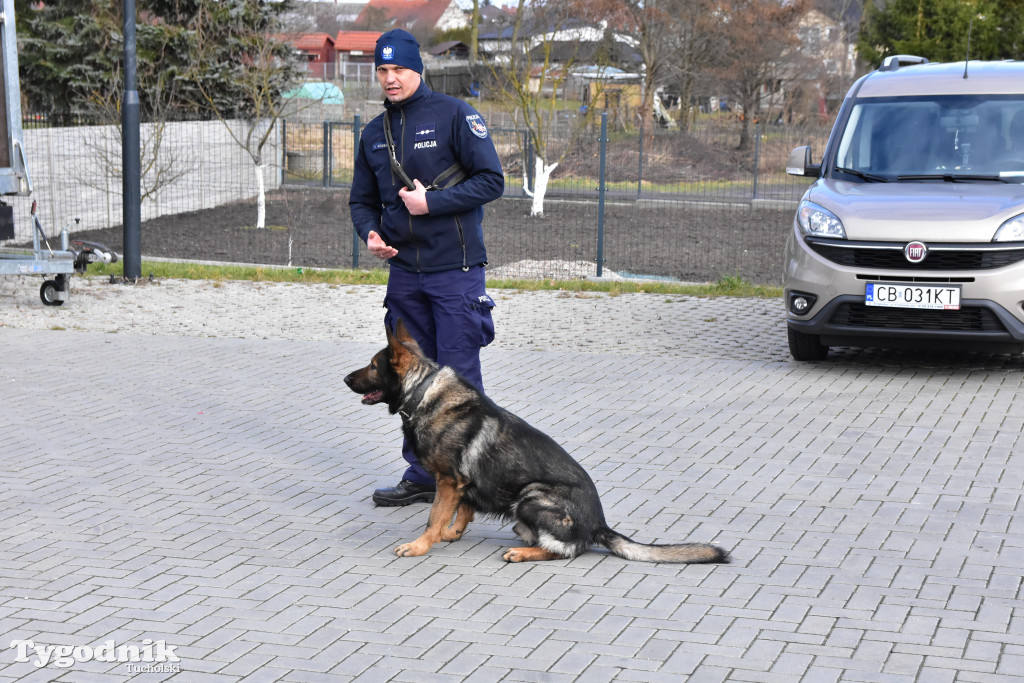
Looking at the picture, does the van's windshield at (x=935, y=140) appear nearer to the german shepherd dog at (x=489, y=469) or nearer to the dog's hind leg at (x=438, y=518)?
the german shepherd dog at (x=489, y=469)

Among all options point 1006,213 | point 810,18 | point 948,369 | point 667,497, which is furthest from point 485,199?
point 810,18

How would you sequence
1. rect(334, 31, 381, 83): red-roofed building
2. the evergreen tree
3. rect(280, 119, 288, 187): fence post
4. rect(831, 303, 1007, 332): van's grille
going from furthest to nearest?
rect(334, 31, 381, 83): red-roofed building
the evergreen tree
rect(280, 119, 288, 187): fence post
rect(831, 303, 1007, 332): van's grille

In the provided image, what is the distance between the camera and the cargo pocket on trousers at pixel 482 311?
18.7 ft

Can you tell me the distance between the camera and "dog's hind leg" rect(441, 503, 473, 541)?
5228mm

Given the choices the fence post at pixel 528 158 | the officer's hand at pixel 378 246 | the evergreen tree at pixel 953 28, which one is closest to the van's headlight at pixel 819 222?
the officer's hand at pixel 378 246

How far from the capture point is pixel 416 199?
17.9ft

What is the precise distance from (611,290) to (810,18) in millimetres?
38419

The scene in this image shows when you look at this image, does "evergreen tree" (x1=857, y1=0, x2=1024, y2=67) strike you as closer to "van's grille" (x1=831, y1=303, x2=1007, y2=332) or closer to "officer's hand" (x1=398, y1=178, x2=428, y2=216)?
"van's grille" (x1=831, y1=303, x2=1007, y2=332)

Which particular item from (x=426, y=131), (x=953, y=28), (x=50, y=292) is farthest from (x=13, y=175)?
(x=953, y=28)

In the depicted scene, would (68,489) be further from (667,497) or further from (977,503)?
(977,503)

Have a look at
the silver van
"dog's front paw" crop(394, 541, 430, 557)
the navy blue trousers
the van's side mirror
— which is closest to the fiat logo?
the silver van

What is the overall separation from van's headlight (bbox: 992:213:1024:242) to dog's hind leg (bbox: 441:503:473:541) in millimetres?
4821

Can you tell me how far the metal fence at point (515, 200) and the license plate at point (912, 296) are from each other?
5.83 metres

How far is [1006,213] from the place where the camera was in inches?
323
